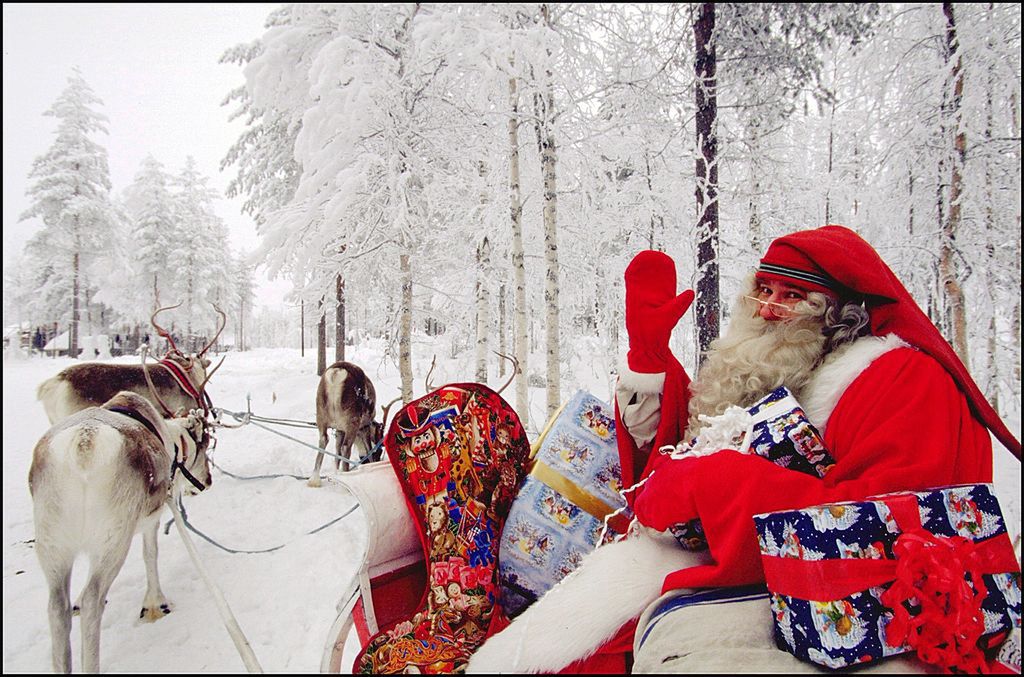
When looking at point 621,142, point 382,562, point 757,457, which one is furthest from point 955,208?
point 382,562

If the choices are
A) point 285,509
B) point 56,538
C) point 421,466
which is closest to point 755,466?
→ point 421,466

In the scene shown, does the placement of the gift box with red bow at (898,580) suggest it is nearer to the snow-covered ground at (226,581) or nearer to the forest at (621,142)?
the snow-covered ground at (226,581)

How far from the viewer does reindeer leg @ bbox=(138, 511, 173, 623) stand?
2.94 m

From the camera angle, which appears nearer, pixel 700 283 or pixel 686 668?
pixel 686 668

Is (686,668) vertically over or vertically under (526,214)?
under

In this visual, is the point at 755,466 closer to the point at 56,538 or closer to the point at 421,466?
the point at 421,466

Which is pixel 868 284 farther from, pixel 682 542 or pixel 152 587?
pixel 152 587

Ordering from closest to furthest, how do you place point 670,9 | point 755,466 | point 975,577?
1. point 975,577
2. point 755,466
3. point 670,9

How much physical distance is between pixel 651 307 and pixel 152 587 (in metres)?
3.82

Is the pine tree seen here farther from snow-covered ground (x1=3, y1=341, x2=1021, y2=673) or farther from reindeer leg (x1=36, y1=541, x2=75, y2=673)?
reindeer leg (x1=36, y1=541, x2=75, y2=673)

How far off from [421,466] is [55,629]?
217 centimetres


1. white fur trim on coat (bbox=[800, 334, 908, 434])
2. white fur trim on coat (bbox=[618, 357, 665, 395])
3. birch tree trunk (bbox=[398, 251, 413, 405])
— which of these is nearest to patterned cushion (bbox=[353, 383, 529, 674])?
white fur trim on coat (bbox=[618, 357, 665, 395])

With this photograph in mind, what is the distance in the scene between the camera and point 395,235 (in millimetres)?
6238

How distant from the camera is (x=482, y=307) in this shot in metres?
8.25
